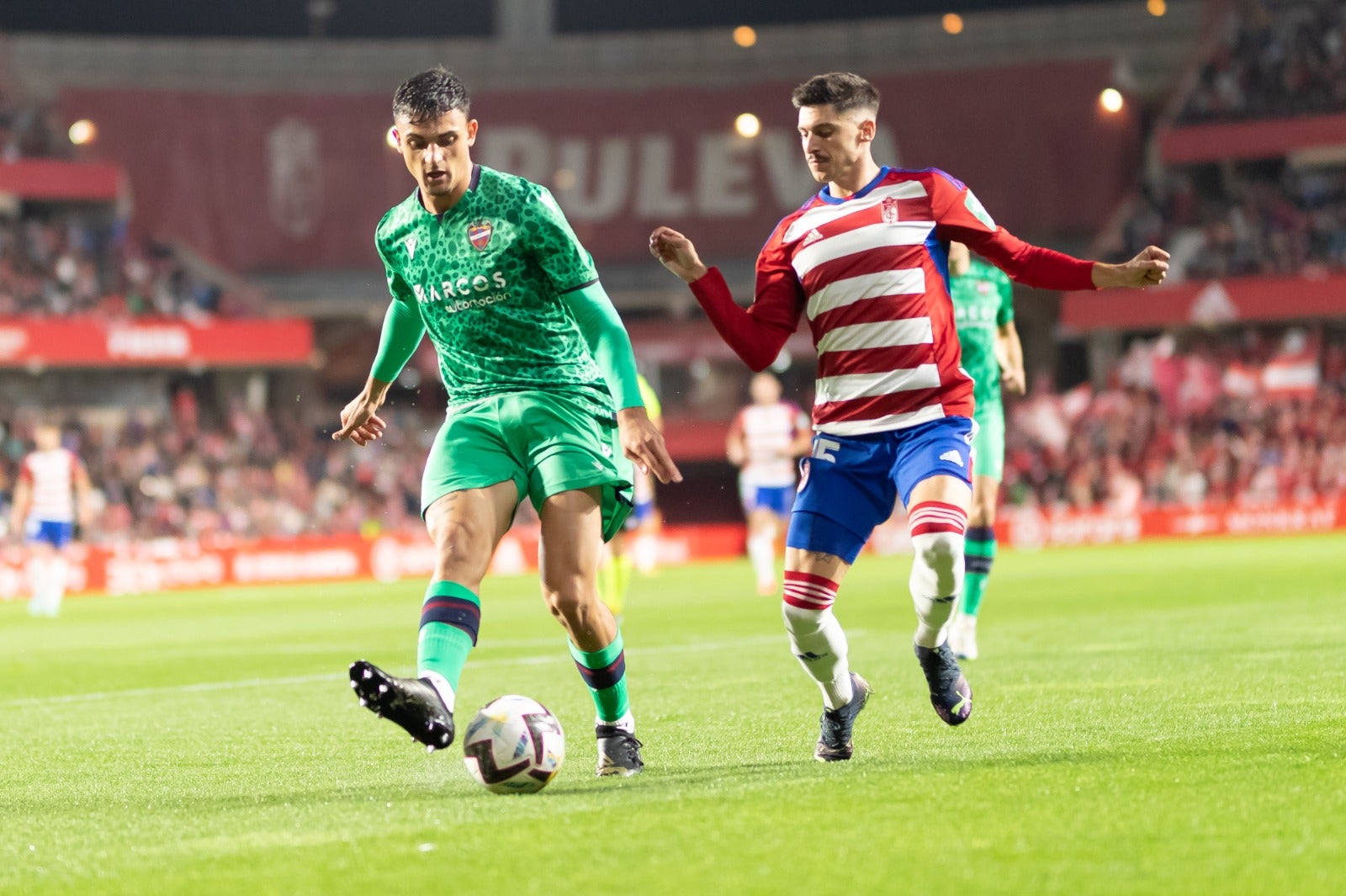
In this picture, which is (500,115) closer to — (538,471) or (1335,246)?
(1335,246)

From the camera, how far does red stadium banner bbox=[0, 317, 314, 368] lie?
3328 cm

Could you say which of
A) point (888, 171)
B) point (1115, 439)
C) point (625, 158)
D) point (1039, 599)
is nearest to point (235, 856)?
point (888, 171)

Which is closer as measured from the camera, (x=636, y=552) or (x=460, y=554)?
(x=460, y=554)

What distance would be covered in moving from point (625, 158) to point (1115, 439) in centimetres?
1382

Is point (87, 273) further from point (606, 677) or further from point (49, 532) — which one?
point (606, 677)

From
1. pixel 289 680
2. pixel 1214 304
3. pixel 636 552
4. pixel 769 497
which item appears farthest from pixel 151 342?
pixel 289 680

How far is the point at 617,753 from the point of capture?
5.96 m

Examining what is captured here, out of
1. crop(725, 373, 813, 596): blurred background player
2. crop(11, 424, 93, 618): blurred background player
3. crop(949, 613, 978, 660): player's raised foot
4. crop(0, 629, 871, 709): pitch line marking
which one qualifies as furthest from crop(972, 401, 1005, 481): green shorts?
crop(11, 424, 93, 618): blurred background player

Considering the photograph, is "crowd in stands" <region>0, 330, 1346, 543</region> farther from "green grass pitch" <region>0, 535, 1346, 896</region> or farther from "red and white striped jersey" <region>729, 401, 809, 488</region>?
"green grass pitch" <region>0, 535, 1346, 896</region>

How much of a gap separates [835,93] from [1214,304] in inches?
1258

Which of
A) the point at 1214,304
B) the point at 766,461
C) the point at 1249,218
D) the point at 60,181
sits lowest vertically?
the point at 766,461

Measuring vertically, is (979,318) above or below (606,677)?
above

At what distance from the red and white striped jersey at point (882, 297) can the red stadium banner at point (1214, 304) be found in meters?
31.4

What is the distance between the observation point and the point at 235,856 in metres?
4.48
